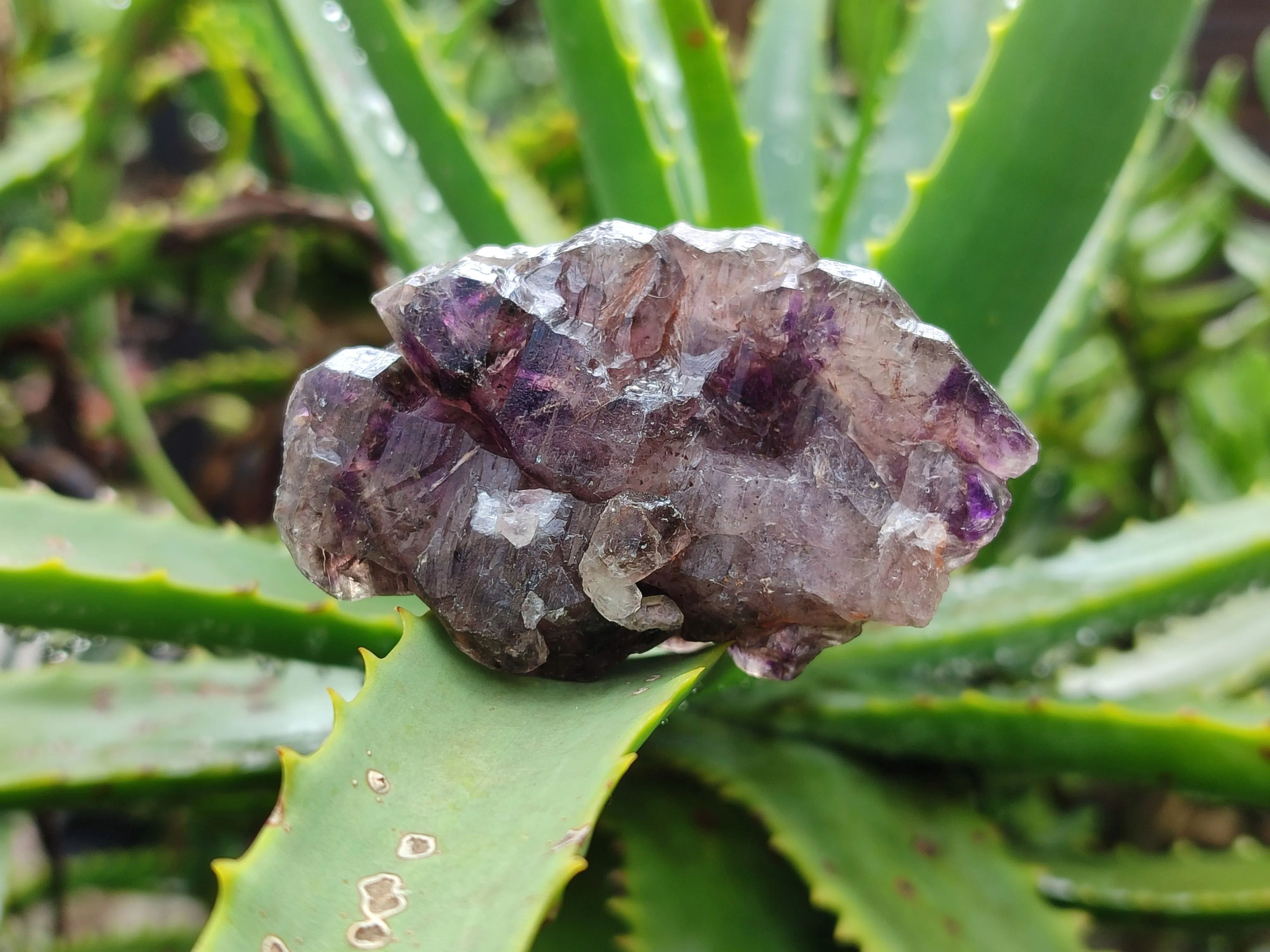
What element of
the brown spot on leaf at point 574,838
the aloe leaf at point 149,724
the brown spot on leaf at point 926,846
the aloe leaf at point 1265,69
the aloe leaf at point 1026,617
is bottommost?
the brown spot on leaf at point 926,846

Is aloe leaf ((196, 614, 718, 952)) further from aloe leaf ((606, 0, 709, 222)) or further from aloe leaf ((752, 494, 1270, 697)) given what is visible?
aloe leaf ((606, 0, 709, 222))

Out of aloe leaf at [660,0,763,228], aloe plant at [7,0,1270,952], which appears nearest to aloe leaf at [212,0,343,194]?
aloe plant at [7,0,1270,952]

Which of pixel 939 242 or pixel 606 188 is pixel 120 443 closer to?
pixel 606 188

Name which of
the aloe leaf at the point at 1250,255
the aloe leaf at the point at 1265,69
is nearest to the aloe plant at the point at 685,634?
the aloe leaf at the point at 1250,255

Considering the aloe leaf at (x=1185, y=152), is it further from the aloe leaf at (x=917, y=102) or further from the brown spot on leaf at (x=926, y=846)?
the brown spot on leaf at (x=926, y=846)

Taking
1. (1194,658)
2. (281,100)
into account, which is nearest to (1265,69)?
(1194,658)
